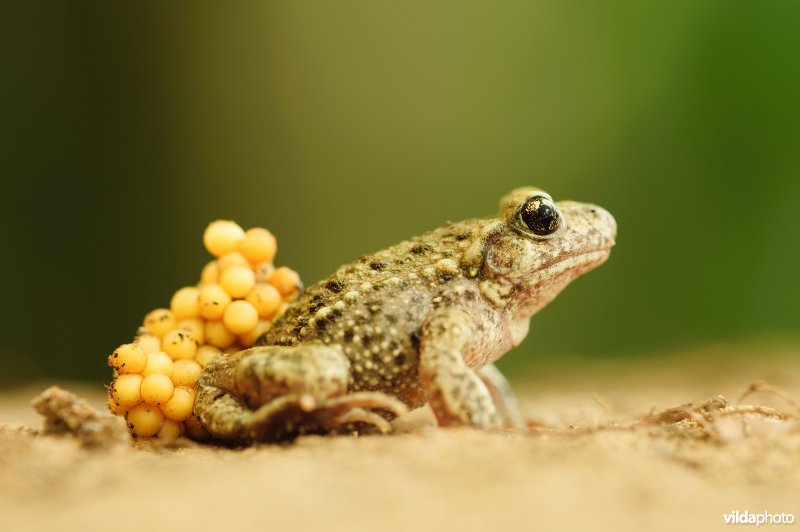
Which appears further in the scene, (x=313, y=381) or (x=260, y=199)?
(x=260, y=199)

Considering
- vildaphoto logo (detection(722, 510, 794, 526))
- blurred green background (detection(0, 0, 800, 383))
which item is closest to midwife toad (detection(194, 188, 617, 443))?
vildaphoto logo (detection(722, 510, 794, 526))

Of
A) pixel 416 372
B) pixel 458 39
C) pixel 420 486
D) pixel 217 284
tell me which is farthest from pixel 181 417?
pixel 458 39

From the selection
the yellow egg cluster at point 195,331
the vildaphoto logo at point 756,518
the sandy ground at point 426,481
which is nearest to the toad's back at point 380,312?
the yellow egg cluster at point 195,331

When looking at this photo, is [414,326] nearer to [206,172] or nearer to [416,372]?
[416,372]

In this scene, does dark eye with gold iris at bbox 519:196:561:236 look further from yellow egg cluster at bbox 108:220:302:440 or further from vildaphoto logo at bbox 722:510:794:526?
vildaphoto logo at bbox 722:510:794:526

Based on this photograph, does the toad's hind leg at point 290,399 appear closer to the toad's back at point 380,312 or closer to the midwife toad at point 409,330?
the midwife toad at point 409,330

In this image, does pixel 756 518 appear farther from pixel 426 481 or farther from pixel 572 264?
pixel 572 264
